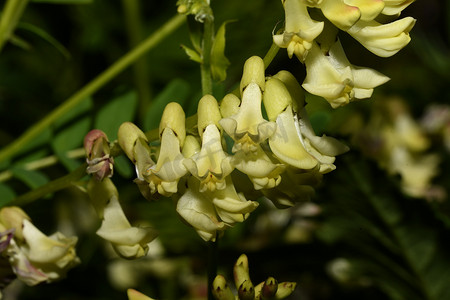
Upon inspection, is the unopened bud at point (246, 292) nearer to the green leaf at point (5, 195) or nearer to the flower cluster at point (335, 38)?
the flower cluster at point (335, 38)

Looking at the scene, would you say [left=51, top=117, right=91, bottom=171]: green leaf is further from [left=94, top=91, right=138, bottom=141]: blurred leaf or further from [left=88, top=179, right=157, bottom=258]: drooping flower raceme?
[left=88, top=179, right=157, bottom=258]: drooping flower raceme

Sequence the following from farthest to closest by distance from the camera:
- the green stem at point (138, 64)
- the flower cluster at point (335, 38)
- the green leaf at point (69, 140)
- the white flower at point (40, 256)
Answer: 1. the green stem at point (138, 64)
2. the green leaf at point (69, 140)
3. the white flower at point (40, 256)
4. the flower cluster at point (335, 38)

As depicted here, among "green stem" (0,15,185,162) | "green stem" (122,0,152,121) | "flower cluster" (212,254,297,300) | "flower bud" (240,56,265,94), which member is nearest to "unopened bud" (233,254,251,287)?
"flower cluster" (212,254,297,300)

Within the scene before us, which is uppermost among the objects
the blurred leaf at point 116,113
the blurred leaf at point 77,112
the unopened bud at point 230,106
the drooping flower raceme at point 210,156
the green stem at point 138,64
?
the unopened bud at point 230,106

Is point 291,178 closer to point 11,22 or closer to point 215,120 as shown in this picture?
point 215,120

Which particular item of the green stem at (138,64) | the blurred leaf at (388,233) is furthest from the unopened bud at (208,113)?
the green stem at (138,64)

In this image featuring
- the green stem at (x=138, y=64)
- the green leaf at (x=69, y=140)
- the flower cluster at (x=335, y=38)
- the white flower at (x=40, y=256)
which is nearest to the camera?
the flower cluster at (x=335, y=38)

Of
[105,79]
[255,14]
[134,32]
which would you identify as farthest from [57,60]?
[105,79]

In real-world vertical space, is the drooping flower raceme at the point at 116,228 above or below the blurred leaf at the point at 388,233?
above
